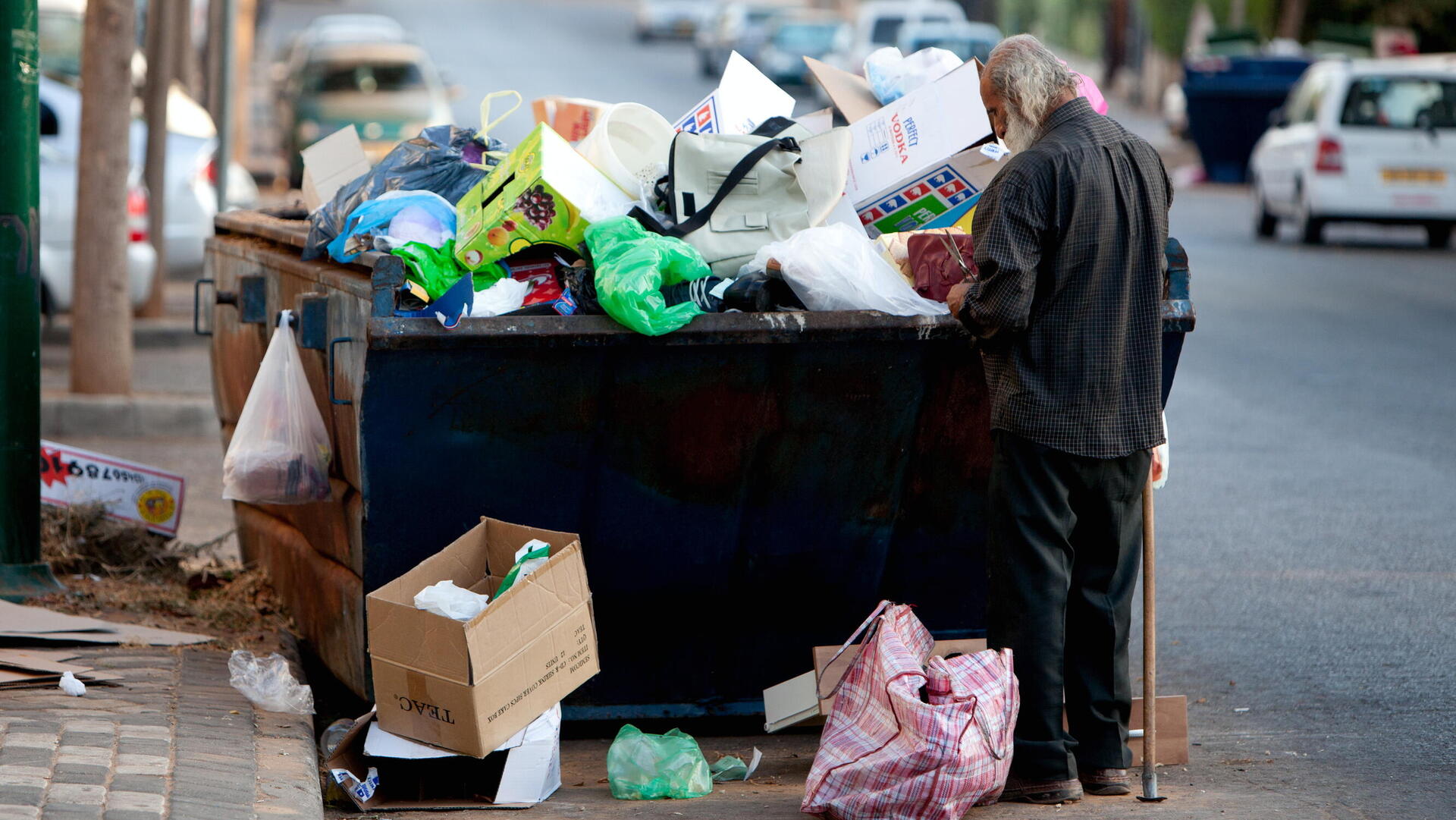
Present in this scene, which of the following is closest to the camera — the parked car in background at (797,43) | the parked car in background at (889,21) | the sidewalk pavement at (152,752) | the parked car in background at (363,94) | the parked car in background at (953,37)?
the sidewalk pavement at (152,752)

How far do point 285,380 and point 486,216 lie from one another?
0.75 m

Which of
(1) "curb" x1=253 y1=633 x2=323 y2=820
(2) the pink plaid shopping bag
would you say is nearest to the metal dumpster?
(1) "curb" x1=253 y1=633 x2=323 y2=820

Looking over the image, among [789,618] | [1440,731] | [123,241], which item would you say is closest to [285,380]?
[789,618]

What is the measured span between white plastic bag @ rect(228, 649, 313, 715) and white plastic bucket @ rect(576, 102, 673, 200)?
150 centimetres

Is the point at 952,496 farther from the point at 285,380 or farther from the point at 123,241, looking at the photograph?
the point at 123,241

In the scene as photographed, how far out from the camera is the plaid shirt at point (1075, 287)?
12.4ft

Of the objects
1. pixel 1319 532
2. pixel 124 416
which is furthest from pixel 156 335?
pixel 1319 532

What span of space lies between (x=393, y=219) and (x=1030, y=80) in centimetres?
158

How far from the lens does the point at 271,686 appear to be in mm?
4316

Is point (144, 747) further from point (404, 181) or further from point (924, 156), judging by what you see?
point (924, 156)

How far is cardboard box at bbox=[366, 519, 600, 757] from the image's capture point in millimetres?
3723

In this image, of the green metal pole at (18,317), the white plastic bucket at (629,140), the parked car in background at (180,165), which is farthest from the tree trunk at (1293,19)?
the green metal pole at (18,317)

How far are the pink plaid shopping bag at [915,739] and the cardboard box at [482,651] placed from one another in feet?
2.01

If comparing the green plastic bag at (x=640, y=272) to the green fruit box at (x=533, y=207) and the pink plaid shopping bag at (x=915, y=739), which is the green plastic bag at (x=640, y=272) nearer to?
the green fruit box at (x=533, y=207)
